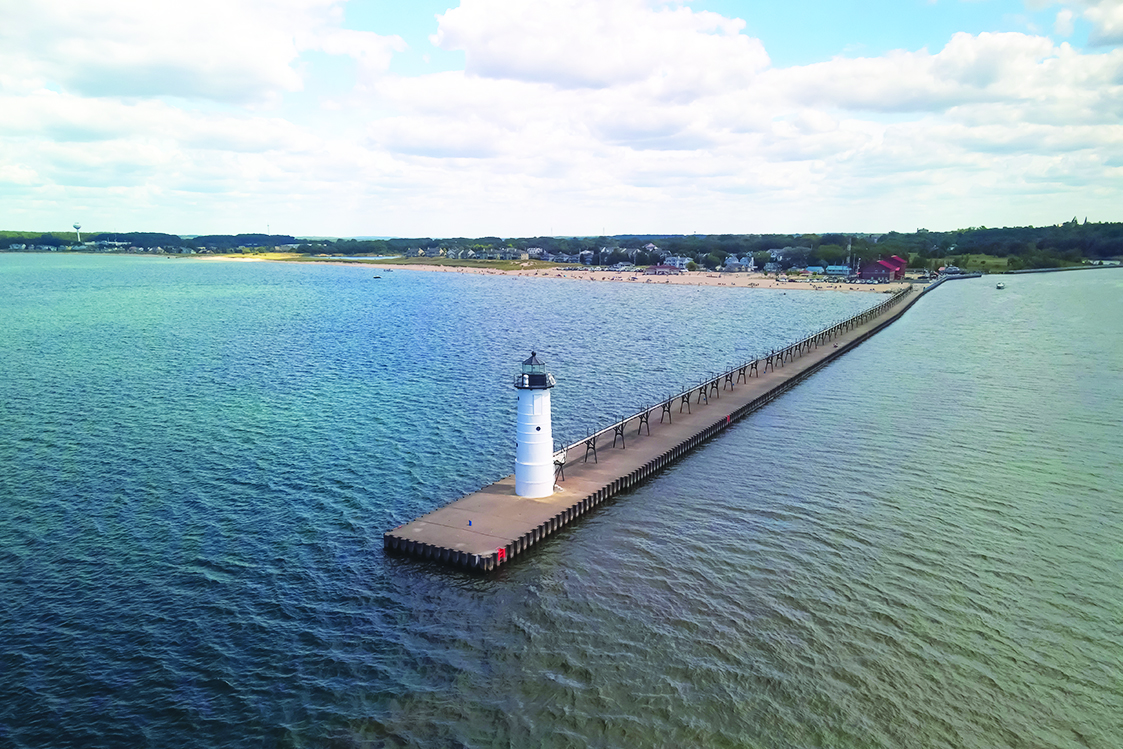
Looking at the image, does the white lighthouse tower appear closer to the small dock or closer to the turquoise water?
the small dock

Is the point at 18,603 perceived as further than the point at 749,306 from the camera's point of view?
No

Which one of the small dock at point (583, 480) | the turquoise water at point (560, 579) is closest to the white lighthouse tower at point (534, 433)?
the small dock at point (583, 480)

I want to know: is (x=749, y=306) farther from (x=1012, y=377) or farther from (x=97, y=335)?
(x=97, y=335)

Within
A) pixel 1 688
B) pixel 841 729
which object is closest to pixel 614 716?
pixel 841 729

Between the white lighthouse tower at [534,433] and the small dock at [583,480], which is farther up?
the white lighthouse tower at [534,433]

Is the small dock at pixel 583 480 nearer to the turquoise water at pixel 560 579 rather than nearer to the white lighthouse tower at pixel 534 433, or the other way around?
the white lighthouse tower at pixel 534 433

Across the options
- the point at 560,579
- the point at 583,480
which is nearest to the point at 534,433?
the point at 583,480

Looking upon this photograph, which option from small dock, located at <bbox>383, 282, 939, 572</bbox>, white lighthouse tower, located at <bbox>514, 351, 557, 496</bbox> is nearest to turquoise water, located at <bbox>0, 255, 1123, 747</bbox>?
small dock, located at <bbox>383, 282, 939, 572</bbox>
